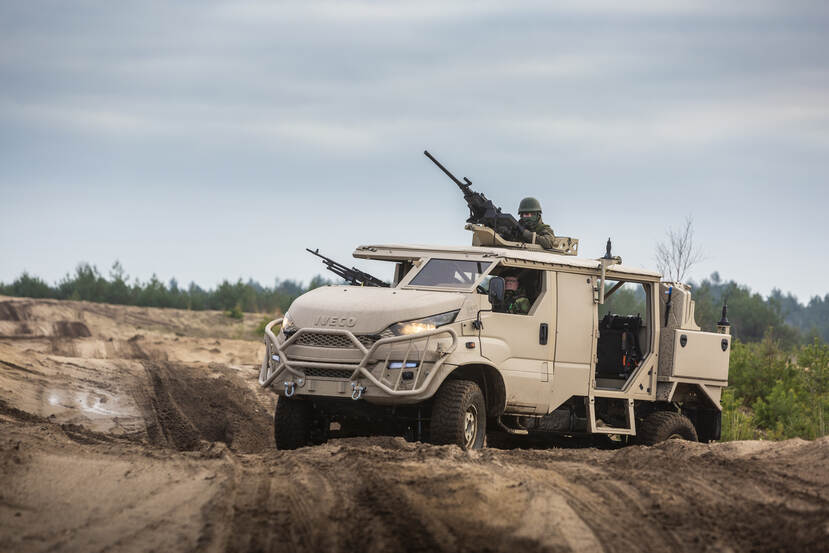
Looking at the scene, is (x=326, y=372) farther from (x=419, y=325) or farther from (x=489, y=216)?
(x=489, y=216)

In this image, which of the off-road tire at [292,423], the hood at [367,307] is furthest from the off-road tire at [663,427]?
the off-road tire at [292,423]

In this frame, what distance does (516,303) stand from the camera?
1192 cm

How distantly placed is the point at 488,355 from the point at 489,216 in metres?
2.91

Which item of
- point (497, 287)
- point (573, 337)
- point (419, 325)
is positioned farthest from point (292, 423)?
point (573, 337)

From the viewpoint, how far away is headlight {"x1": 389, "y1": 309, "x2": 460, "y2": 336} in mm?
10523

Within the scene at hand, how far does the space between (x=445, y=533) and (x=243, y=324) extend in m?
41.9

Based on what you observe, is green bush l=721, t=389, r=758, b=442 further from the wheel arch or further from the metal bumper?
the metal bumper

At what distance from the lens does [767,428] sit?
22.5 meters

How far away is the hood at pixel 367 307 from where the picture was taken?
34.7 feet

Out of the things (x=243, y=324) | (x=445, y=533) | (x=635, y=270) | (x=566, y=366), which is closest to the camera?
(x=445, y=533)

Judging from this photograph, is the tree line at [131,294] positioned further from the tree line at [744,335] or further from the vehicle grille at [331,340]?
the vehicle grille at [331,340]

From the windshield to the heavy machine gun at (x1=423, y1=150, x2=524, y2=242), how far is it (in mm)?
1886

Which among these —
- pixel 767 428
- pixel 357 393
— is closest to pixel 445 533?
pixel 357 393

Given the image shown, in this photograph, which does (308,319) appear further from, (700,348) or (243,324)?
(243,324)
